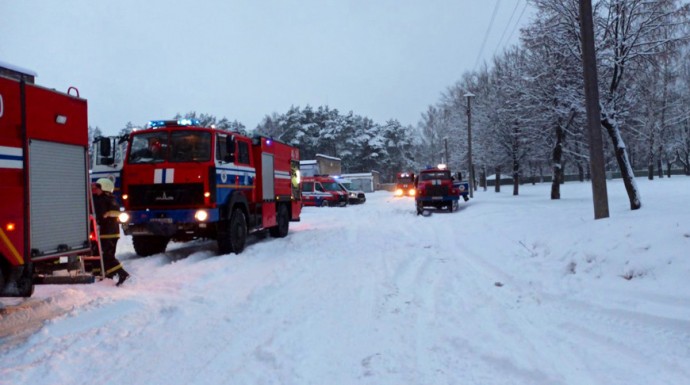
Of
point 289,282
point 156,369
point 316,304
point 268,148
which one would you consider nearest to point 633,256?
point 316,304

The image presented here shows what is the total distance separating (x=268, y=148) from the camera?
13.6 metres

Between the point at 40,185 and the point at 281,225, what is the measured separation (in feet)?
31.0

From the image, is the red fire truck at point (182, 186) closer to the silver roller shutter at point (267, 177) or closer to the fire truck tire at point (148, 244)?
the fire truck tire at point (148, 244)

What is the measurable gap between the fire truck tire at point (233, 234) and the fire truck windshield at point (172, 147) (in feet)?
5.12

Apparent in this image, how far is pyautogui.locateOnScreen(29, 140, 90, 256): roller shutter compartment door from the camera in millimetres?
5484

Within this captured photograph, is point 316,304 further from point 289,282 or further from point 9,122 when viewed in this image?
point 9,122

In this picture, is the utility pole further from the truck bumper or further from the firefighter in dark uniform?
the firefighter in dark uniform

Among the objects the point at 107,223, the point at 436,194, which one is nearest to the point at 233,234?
the point at 107,223

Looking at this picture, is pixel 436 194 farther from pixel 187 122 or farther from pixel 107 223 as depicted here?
pixel 107 223

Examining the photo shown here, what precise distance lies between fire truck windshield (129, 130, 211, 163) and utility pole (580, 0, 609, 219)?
8.47 meters

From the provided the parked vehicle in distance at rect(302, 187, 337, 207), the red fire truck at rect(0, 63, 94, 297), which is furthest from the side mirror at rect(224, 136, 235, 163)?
the parked vehicle in distance at rect(302, 187, 337, 207)

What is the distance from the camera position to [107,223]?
784 cm

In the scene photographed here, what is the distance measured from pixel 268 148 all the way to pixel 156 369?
9639 mm

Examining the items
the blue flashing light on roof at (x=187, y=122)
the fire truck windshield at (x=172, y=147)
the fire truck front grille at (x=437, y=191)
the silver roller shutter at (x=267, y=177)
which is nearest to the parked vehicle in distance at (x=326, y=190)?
the fire truck front grille at (x=437, y=191)
